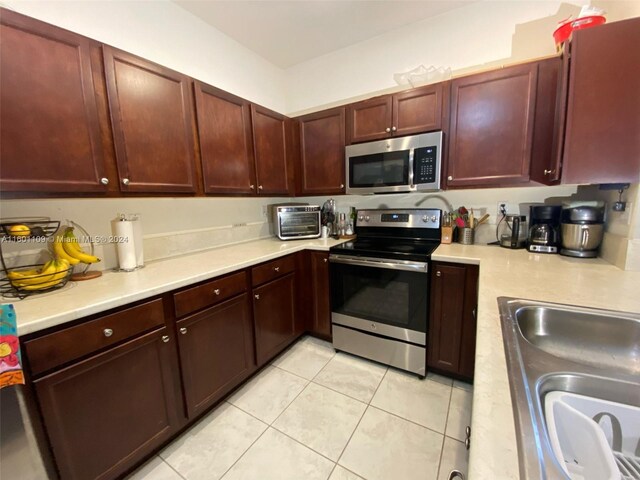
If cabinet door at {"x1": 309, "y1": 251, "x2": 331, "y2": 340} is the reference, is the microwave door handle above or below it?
above

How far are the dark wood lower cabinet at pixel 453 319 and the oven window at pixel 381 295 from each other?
81mm

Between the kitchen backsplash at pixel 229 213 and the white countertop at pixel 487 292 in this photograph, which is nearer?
the white countertop at pixel 487 292

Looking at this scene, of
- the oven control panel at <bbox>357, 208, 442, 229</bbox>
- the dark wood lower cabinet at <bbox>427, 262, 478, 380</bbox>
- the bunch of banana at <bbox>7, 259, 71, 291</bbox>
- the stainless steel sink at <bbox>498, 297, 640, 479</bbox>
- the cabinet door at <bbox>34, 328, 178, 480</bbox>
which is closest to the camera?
the stainless steel sink at <bbox>498, 297, 640, 479</bbox>

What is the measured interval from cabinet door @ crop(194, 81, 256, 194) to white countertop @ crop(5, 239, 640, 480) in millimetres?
536

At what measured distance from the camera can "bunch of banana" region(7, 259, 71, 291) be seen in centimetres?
109

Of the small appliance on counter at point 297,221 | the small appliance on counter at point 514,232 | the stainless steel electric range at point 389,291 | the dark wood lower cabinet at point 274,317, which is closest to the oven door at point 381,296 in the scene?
the stainless steel electric range at point 389,291

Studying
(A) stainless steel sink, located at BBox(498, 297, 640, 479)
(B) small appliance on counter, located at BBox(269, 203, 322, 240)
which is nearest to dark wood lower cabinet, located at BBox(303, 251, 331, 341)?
(B) small appliance on counter, located at BBox(269, 203, 322, 240)

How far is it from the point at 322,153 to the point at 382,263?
1.18 metres

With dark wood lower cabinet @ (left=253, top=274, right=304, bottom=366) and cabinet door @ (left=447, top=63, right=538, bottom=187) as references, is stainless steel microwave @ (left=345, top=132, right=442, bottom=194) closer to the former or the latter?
cabinet door @ (left=447, top=63, right=538, bottom=187)

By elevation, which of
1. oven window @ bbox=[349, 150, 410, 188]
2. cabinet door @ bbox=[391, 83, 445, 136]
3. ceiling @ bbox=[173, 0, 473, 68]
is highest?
ceiling @ bbox=[173, 0, 473, 68]

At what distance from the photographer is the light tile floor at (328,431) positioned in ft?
4.09

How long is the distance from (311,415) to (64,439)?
1.13 meters

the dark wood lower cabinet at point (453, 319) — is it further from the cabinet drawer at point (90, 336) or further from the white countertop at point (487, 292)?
the cabinet drawer at point (90, 336)

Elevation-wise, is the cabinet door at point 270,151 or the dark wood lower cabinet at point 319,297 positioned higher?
the cabinet door at point 270,151
